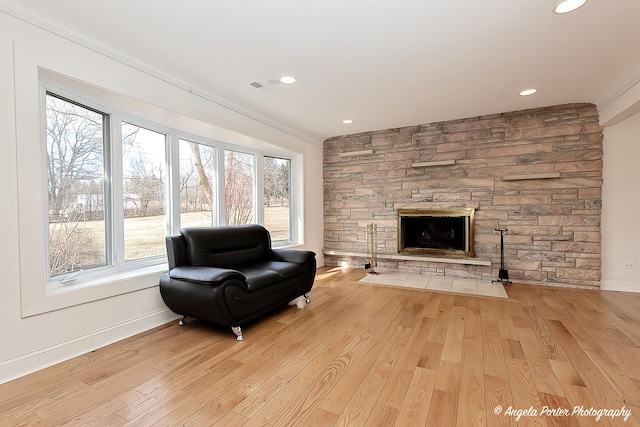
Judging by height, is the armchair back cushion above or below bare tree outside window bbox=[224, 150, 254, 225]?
below

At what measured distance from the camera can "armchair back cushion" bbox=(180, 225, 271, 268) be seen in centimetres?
291

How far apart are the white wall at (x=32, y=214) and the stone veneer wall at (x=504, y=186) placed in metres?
3.27

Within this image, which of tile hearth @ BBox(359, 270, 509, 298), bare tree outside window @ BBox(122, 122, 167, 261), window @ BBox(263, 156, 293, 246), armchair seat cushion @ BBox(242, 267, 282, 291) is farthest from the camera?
window @ BBox(263, 156, 293, 246)

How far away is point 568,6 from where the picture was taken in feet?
6.21

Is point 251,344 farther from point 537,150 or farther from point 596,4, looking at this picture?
point 537,150

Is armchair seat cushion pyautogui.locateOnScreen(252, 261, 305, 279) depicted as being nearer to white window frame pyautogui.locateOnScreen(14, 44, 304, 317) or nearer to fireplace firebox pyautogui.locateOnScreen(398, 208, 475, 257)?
white window frame pyautogui.locateOnScreen(14, 44, 304, 317)

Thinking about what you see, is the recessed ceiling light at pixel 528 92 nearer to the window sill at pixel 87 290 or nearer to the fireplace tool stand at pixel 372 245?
the fireplace tool stand at pixel 372 245

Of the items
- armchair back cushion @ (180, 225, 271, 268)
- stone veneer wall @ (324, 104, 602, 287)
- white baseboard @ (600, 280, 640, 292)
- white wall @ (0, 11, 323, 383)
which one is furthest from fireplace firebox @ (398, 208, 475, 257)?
white wall @ (0, 11, 323, 383)

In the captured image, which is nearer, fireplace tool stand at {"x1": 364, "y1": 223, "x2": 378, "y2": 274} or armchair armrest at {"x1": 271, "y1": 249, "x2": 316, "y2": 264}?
armchair armrest at {"x1": 271, "y1": 249, "x2": 316, "y2": 264}

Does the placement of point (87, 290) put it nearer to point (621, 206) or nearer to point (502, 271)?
point (502, 271)

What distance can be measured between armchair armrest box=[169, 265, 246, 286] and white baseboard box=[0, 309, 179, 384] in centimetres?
55

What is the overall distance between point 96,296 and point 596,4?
4229 millimetres

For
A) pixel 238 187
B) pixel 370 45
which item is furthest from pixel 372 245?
pixel 370 45

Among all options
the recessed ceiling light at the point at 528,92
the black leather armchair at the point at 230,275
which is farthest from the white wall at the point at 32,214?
the recessed ceiling light at the point at 528,92
